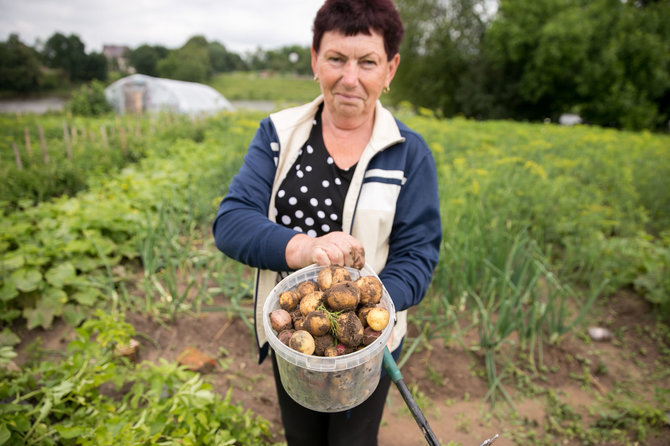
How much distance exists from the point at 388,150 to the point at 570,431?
1.73 meters

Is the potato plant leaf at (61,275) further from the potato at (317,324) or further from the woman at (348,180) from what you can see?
the potato at (317,324)

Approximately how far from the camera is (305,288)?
0.93 metres

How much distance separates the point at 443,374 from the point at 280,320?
167 cm

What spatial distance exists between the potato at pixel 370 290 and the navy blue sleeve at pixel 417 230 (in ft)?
0.74

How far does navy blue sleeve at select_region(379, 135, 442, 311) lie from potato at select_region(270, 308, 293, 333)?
0.35 meters

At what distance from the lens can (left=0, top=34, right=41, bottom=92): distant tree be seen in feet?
28.2

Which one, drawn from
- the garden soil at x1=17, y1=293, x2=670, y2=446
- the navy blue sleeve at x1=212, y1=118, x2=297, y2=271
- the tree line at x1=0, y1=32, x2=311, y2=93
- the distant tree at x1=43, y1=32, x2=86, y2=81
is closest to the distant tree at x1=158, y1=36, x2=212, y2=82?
the tree line at x1=0, y1=32, x2=311, y2=93

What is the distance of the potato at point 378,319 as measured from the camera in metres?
0.84

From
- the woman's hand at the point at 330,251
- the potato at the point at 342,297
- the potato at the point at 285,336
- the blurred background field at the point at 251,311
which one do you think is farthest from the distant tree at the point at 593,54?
the potato at the point at 285,336

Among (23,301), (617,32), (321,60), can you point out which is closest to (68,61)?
(23,301)

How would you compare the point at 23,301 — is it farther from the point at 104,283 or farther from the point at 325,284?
the point at 325,284

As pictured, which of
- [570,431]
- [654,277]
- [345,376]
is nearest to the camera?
[345,376]

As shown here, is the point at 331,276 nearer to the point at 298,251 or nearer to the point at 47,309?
the point at 298,251

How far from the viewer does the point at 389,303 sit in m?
0.90
